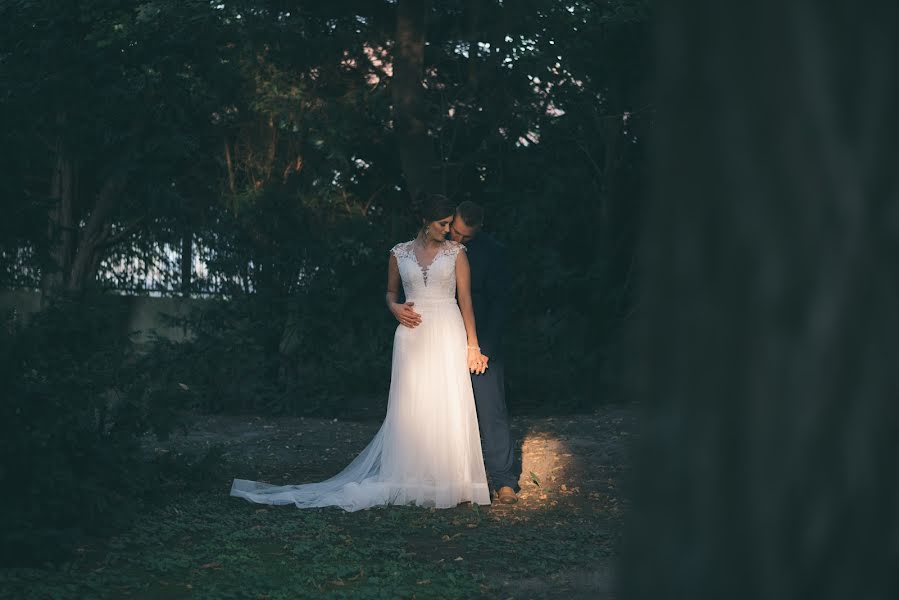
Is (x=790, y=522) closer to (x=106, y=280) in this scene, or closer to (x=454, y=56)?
(x=454, y=56)

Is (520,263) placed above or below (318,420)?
above

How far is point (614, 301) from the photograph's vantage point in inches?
A: 513

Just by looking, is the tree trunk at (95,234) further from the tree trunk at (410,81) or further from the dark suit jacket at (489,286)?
the dark suit jacket at (489,286)

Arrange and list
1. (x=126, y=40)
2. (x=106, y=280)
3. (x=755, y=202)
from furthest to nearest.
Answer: (x=106, y=280) → (x=126, y=40) → (x=755, y=202)

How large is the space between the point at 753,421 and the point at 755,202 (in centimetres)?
37

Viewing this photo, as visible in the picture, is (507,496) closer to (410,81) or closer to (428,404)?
(428,404)

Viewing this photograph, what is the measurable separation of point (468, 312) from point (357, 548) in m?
2.04

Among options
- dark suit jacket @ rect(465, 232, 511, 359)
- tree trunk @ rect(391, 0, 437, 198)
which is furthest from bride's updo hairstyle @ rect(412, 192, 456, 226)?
tree trunk @ rect(391, 0, 437, 198)

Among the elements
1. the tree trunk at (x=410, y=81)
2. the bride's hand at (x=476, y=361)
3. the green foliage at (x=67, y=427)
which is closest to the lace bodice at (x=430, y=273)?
the bride's hand at (x=476, y=361)

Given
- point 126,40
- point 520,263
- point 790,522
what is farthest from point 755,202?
point 126,40

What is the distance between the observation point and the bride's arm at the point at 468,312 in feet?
25.6

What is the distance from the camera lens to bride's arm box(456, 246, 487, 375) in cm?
779

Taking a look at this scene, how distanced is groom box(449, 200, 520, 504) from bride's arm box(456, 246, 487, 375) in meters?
0.12

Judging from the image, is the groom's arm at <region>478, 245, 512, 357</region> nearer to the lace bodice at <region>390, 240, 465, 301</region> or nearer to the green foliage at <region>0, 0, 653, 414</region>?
the lace bodice at <region>390, 240, 465, 301</region>
